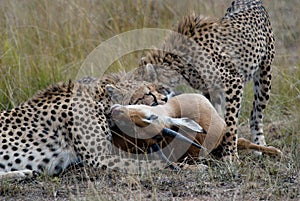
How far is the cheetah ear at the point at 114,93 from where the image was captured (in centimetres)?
494

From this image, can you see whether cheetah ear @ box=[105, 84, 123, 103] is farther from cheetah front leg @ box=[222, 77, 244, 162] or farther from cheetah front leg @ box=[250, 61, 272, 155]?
cheetah front leg @ box=[250, 61, 272, 155]

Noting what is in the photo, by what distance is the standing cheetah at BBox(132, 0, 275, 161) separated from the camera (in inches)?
213

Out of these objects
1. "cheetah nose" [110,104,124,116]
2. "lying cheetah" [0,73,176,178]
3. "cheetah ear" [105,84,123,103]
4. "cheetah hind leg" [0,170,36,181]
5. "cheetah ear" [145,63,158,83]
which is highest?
"cheetah ear" [145,63,158,83]

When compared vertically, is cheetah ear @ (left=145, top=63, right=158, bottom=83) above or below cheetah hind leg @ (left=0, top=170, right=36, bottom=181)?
above

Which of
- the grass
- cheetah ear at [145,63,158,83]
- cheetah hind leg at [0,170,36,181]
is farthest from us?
cheetah ear at [145,63,158,83]

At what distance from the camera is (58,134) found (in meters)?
4.71

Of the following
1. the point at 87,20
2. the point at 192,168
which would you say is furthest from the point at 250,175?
the point at 87,20

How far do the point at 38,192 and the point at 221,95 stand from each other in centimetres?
188

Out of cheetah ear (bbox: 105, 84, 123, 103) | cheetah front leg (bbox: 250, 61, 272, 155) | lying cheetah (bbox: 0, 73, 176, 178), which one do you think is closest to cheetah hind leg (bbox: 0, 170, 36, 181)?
lying cheetah (bbox: 0, 73, 176, 178)

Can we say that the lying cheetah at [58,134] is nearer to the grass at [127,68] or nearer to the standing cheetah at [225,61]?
the grass at [127,68]

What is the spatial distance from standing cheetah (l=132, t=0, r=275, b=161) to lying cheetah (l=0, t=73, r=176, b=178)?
2.16 ft

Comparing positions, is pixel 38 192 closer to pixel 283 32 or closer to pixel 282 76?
pixel 282 76

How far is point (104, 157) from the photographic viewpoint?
4672 mm

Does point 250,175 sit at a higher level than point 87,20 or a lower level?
lower
